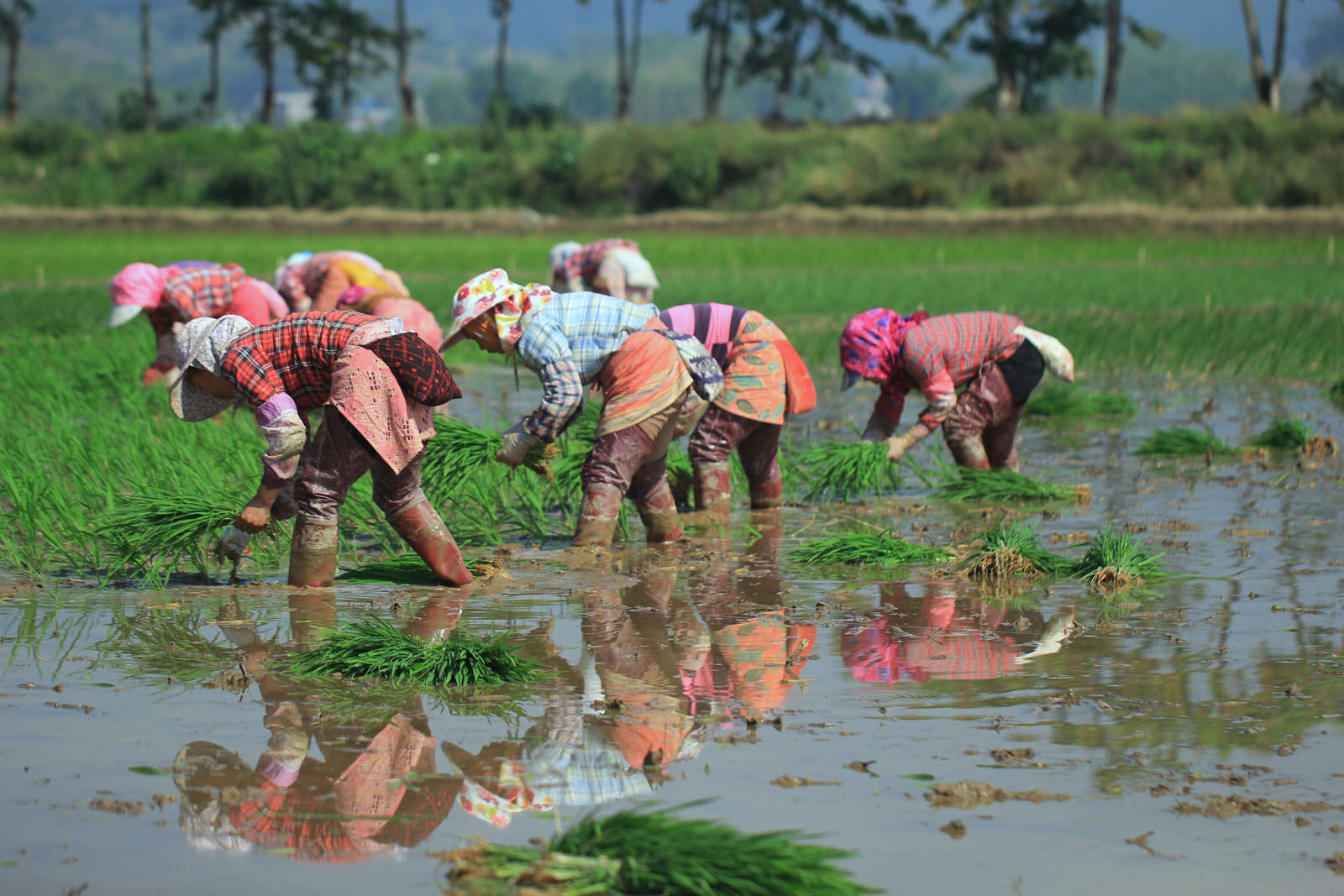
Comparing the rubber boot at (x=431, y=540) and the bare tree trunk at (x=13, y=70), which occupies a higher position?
the bare tree trunk at (x=13, y=70)

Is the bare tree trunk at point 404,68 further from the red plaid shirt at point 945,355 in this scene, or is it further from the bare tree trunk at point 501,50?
the red plaid shirt at point 945,355

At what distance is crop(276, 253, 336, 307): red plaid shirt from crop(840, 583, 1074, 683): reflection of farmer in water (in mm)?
5183

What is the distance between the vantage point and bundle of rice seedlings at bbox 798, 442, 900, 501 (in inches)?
282

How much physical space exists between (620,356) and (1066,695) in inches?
101

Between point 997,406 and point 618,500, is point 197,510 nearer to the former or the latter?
point 618,500

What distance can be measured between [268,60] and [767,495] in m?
47.3

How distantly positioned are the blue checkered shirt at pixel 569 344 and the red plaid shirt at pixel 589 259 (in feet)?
9.14

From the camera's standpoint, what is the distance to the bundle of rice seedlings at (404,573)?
5449 mm

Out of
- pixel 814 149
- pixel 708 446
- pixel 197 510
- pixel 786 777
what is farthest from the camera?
pixel 814 149

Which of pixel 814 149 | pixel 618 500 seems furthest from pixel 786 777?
pixel 814 149

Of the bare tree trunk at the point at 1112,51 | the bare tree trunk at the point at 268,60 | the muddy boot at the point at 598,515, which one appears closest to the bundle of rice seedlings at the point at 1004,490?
the muddy boot at the point at 598,515

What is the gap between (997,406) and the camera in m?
7.40

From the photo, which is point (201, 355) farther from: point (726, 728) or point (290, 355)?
point (726, 728)

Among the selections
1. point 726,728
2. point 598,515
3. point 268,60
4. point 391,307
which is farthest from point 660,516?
point 268,60
